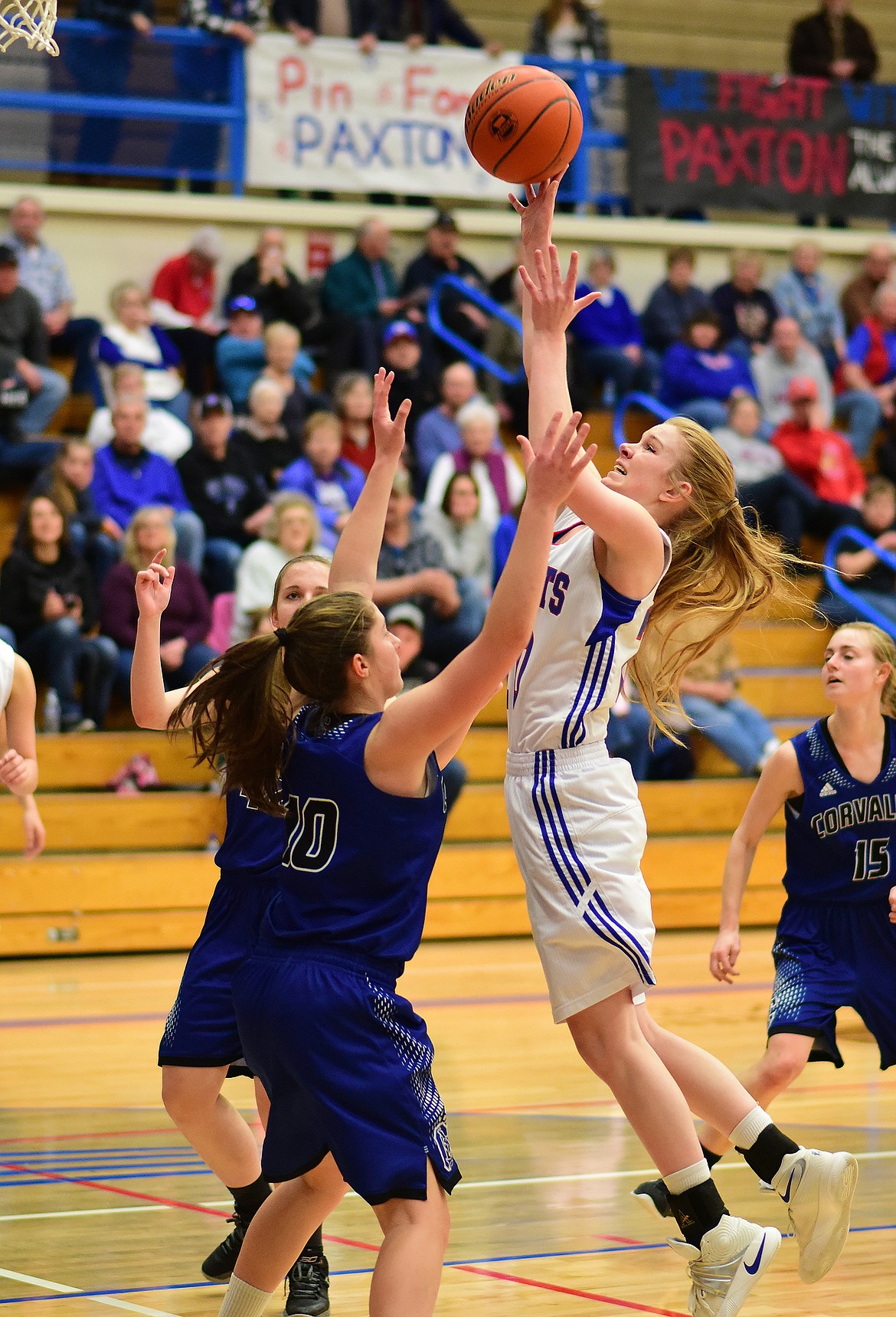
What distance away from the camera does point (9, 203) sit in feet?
37.0

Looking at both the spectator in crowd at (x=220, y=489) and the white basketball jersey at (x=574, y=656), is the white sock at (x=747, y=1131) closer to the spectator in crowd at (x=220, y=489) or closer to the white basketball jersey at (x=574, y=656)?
the white basketball jersey at (x=574, y=656)

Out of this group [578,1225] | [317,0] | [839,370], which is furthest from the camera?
[839,370]

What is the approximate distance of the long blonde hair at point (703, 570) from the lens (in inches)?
152

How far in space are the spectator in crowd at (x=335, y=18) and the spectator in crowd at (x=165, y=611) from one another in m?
4.66

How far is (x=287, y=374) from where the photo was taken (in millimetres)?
10703

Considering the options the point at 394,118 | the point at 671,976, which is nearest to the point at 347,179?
the point at 394,118

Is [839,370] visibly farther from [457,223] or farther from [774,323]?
[457,223]

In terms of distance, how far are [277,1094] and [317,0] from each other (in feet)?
35.2

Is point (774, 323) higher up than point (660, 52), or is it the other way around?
point (660, 52)

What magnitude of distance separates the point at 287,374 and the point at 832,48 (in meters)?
6.11

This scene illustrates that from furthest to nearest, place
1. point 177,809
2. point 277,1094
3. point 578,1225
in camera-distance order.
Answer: point 177,809
point 578,1225
point 277,1094

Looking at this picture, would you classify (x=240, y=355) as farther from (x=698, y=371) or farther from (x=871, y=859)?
(x=871, y=859)

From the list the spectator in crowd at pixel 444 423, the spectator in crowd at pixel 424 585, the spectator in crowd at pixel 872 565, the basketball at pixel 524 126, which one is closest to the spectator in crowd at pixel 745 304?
the spectator in crowd at pixel 872 565

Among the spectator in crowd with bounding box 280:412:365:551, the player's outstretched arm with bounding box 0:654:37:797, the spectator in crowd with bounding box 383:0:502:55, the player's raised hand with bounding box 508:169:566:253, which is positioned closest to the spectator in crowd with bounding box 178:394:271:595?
the spectator in crowd with bounding box 280:412:365:551
